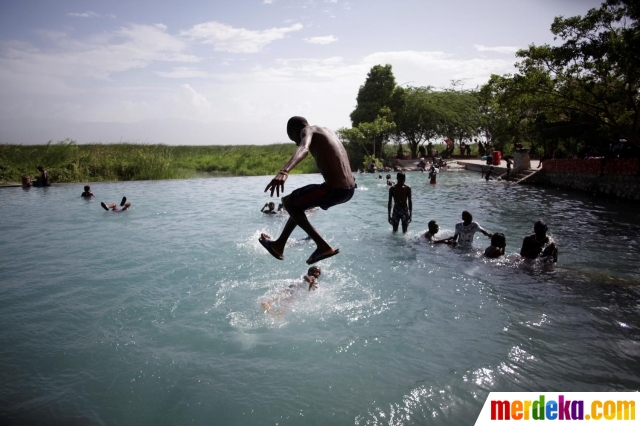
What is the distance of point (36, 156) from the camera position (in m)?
29.4

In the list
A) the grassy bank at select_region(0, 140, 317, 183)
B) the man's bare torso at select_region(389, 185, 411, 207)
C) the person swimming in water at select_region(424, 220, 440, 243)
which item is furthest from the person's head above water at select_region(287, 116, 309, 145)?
the grassy bank at select_region(0, 140, 317, 183)

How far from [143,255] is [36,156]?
1023 inches

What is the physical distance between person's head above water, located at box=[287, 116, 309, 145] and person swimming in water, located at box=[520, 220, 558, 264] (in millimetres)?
6012

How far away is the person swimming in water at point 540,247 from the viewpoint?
802cm

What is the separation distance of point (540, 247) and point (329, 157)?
21.0 ft

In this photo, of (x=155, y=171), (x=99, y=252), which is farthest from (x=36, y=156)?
(x=99, y=252)

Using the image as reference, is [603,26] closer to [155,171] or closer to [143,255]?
[143,255]

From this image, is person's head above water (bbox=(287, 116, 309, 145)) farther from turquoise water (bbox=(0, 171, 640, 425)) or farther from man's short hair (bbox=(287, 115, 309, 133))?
turquoise water (bbox=(0, 171, 640, 425))

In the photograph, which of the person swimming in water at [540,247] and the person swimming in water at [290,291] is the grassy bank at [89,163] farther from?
the person swimming in water at [540,247]

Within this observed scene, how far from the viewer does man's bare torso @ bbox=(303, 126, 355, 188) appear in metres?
3.80

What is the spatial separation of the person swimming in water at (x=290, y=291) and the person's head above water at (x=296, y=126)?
326 centimetres

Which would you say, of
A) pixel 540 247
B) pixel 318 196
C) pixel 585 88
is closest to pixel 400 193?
pixel 540 247

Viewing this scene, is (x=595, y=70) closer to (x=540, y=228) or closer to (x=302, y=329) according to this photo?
(x=540, y=228)

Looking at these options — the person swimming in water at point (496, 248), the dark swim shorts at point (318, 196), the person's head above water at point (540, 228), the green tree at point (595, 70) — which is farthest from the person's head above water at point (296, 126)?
the green tree at point (595, 70)
